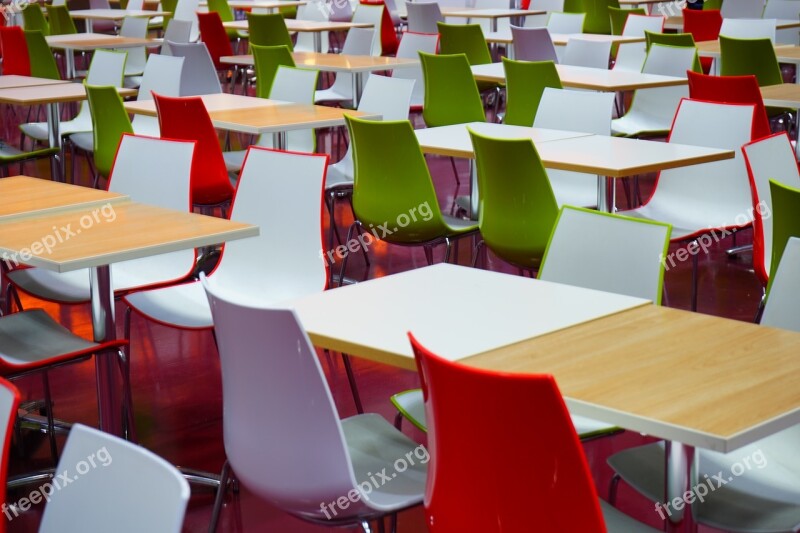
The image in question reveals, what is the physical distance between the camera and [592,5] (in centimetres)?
1096

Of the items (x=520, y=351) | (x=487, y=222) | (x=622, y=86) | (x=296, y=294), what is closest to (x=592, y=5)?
(x=622, y=86)

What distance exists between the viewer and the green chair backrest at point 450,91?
663 cm

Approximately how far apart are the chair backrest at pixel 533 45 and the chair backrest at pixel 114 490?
691 centimetres

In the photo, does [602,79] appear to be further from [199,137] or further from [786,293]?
[786,293]

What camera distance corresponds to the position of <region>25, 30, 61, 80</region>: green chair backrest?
26.6ft

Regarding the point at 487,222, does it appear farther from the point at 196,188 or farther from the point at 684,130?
the point at 196,188

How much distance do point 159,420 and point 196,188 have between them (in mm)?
1512

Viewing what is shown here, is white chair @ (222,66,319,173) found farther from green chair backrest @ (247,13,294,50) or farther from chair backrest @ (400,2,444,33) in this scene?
chair backrest @ (400,2,444,33)

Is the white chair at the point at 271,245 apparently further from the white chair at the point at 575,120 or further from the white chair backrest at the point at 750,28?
the white chair backrest at the point at 750,28

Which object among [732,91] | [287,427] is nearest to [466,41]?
[732,91]

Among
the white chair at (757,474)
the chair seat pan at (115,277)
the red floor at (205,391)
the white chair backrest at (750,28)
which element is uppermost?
the white chair backrest at (750,28)

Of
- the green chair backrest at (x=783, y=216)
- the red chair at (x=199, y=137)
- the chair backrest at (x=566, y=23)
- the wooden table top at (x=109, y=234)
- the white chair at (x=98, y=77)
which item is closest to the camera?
the wooden table top at (x=109, y=234)

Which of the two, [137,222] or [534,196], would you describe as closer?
[137,222]

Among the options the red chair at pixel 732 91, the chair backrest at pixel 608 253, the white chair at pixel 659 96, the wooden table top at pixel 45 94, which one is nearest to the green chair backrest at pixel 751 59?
the white chair at pixel 659 96
